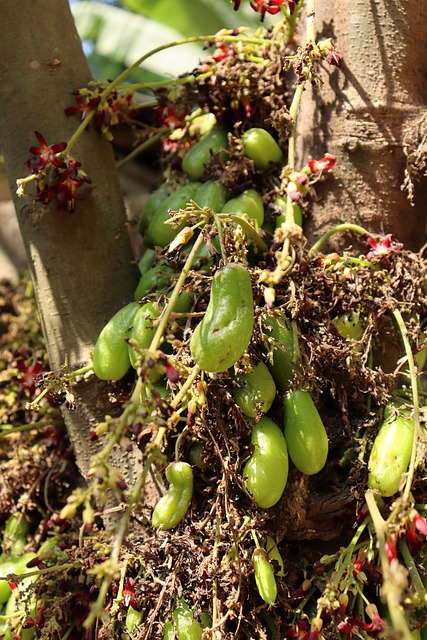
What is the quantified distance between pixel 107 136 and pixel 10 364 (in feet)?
2.69

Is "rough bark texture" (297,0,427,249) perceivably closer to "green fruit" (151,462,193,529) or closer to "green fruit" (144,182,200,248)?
"green fruit" (144,182,200,248)

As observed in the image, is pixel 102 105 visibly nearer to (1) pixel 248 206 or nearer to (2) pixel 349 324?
(1) pixel 248 206

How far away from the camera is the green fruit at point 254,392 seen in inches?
54.7

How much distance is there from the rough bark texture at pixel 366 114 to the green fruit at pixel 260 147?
10cm

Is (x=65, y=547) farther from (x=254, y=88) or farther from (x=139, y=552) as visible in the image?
(x=254, y=88)

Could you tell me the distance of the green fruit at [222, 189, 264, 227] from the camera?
1.61 metres

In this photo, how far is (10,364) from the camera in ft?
7.23

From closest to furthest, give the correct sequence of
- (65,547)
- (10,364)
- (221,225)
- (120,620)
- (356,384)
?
(221,225) → (120,620) → (356,384) → (65,547) → (10,364)

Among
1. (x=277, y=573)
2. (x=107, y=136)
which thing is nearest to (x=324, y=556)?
(x=277, y=573)

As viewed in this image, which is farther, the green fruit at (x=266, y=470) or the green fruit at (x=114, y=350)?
the green fruit at (x=114, y=350)

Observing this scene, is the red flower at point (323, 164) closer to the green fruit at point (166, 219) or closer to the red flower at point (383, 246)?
the red flower at point (383, 246)

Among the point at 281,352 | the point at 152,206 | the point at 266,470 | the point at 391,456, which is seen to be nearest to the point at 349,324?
the point at 281,352

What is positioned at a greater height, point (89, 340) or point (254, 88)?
point (254, 88)

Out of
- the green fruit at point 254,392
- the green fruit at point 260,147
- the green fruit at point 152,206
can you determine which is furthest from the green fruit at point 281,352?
the green fruit at point 152,206
